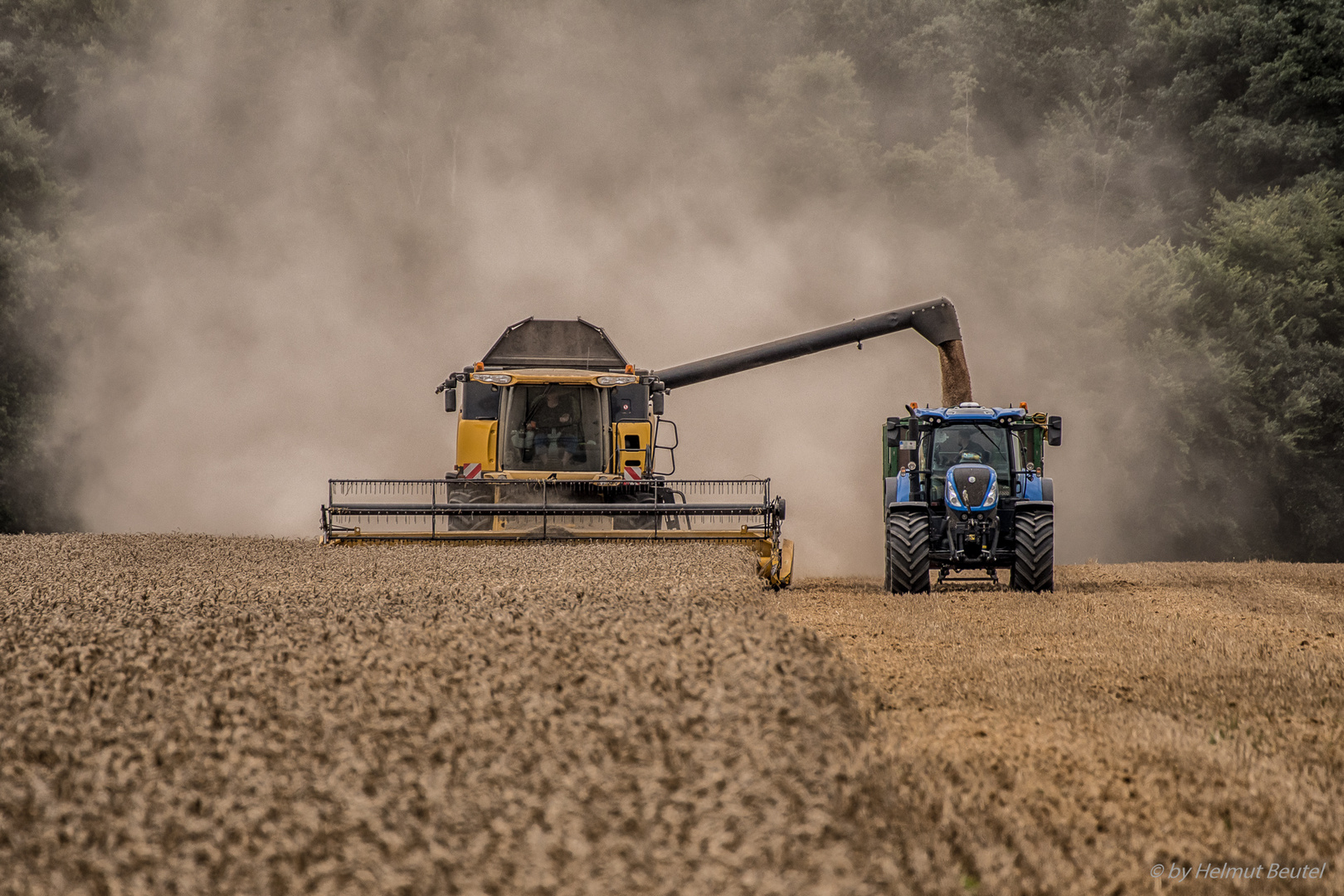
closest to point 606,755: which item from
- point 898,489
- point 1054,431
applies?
point 898,489

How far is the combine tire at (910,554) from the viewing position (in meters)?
11.3

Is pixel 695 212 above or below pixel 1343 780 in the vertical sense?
above

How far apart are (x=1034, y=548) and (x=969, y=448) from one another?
1371mm

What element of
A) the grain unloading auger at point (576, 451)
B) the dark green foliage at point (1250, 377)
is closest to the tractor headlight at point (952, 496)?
the grain unloading auger at point (576, 451)

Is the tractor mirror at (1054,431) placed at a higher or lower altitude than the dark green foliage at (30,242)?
lower

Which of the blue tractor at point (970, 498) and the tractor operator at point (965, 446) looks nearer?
the blue tractor at point (970, 498)

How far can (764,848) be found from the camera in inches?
120

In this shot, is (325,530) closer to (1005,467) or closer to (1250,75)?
(1005,467)

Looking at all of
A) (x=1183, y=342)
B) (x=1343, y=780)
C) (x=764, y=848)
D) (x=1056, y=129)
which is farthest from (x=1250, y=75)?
(x=764, y=848)

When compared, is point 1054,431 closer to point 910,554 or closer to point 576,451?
point 910,554

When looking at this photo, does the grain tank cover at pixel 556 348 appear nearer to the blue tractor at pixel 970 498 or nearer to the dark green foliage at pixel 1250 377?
the blue tractor at pixel 970 498

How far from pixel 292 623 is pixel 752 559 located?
5982mm

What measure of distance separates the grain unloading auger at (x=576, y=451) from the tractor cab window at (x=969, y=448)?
5.44ft

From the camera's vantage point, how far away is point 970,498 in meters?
11.6
